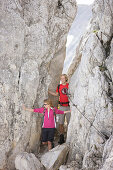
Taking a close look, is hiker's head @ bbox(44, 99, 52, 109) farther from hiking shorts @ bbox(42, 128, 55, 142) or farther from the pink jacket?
hiking shorts @ bbox(42, 128, 55, 142)

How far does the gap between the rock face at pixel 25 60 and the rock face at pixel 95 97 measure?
2.23 m

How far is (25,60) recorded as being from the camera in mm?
11016

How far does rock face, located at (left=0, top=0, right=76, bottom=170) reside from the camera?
10.5m

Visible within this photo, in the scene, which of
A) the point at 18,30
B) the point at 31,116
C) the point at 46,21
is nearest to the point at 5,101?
the point at 31,116

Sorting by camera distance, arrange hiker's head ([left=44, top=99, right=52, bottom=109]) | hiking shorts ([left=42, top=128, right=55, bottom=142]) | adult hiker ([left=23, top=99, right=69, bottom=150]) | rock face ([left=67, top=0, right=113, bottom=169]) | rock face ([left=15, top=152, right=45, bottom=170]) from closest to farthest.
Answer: rock face ([left=67, top=0, right=113, bottom=169])
rock face ([left=15, top=152, right=45, bottom=170])
hiker's head ([left=44, top=99, right=52, bottom=109])
adult hiker ([left=23, top=99, right=69, bottom=150])
hiking shorts ([left=42, top=128, right=55, bottom=142])

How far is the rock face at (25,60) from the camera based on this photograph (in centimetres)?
1048

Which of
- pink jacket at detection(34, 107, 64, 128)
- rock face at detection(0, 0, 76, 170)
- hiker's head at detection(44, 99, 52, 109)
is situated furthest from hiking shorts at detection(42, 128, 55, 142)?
hiker's head at detection(44, 99, 52, 109)

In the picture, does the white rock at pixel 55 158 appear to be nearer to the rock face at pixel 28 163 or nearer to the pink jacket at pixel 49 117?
the rock face at pixel 28 163

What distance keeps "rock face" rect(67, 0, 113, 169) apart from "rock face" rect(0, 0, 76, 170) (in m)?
2.23

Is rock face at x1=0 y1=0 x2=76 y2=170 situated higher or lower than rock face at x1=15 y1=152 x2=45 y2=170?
higher

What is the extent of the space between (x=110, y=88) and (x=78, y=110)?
202 cm

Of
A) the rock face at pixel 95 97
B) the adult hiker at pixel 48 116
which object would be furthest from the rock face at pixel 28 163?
the rock face at pixel 95 97

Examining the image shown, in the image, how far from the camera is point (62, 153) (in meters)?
9.98

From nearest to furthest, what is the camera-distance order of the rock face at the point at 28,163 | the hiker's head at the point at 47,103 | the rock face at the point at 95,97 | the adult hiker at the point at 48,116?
the rock face at the point at 95,97 < the rock face at the point at 28,163 < the hiker's head at the point at 47,103 < the adult hiker at the point at 48,116
